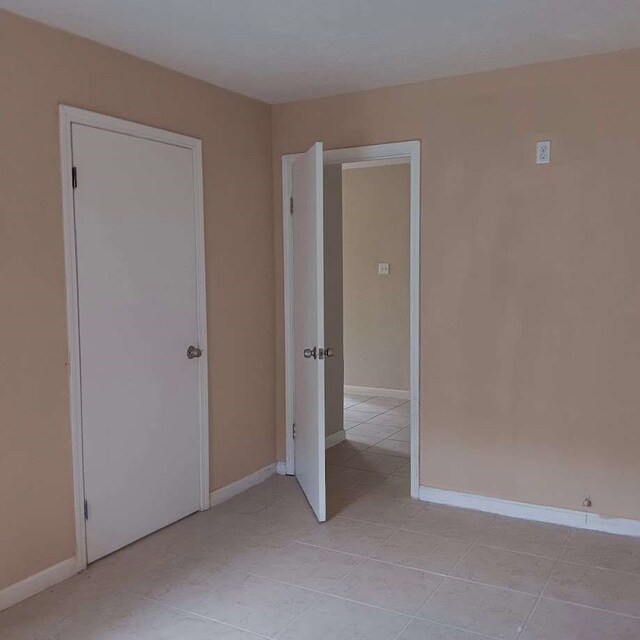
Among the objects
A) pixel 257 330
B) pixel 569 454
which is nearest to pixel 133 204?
pixel 257 330

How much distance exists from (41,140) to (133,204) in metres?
0.52

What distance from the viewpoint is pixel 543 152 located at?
3.23 m

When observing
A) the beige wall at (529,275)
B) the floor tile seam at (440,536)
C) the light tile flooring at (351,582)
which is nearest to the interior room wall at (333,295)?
the beige wall at (529,275)

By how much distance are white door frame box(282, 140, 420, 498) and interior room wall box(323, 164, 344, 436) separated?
2.30 ft

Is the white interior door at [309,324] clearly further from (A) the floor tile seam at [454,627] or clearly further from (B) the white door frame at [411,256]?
(A) the floor tile seam at [454,627]

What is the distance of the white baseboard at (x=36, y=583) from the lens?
253cm

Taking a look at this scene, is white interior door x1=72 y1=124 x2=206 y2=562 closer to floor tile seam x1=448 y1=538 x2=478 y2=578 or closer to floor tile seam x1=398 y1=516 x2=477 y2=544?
floor tile seam x1=398 y1=516 x2=477 y2=544

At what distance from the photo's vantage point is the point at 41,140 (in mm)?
2594

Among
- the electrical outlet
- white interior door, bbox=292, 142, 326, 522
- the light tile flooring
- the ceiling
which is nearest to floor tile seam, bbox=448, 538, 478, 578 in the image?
the light tile flooring

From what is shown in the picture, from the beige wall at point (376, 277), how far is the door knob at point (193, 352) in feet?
11.2

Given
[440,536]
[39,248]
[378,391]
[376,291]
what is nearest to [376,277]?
[376,291]

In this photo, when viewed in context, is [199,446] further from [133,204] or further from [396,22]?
[396,22]

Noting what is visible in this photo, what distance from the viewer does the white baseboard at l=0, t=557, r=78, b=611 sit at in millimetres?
2529

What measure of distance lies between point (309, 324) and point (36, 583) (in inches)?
69.5
